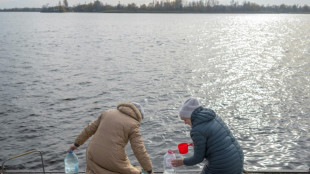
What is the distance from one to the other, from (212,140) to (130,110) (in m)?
1.40

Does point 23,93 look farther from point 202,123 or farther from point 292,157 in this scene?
point 202,123

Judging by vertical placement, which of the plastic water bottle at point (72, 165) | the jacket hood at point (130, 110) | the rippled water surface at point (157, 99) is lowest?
the rippled water surface at point (157, 99)

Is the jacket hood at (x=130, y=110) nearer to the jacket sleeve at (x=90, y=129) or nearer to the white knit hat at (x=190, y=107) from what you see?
the jacket sleeve at (x=90, y=129)

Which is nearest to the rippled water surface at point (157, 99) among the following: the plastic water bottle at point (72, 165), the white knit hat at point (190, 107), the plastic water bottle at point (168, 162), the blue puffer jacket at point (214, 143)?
the plastic water bottle at point (72, 165)

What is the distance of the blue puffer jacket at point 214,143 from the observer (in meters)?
5.02

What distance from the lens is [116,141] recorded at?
533 centimetres

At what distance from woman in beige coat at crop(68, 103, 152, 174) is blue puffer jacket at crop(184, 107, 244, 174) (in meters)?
0.93

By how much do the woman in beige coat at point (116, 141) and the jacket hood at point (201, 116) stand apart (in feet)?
3.08

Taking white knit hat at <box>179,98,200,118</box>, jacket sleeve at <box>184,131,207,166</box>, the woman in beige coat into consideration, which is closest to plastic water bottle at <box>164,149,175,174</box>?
the woman in beige coat

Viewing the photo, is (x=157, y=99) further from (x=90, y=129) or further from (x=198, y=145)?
(x=198, y=145)

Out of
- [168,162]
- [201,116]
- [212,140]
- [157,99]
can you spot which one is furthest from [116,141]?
[157,99]

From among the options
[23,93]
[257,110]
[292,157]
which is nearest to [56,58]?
[23,93]

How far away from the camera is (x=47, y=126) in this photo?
1546cm

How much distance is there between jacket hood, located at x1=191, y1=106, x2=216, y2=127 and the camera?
5.03m
